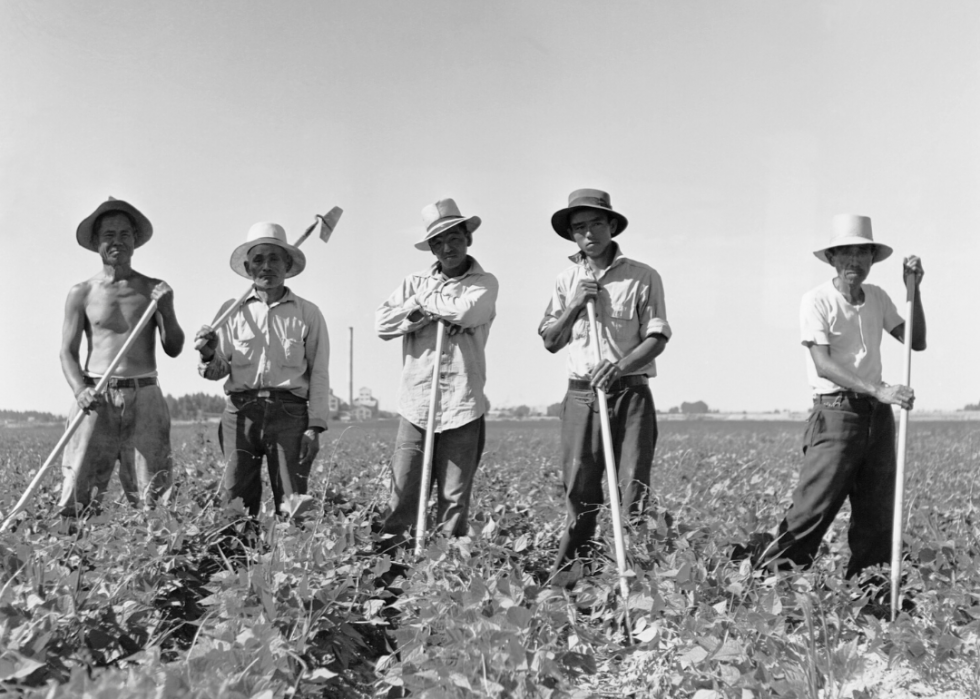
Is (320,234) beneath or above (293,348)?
above

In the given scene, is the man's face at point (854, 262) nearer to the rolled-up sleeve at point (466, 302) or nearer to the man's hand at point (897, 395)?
the man's hand at point (897, 395)

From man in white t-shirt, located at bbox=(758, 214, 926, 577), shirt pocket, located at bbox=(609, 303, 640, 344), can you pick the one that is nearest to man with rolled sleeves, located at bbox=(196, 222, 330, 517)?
shirt pocket, located at bbox=(609, 303, 640, 344)

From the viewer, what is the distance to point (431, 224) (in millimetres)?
4109

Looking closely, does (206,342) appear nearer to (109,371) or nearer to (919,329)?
(109,371)

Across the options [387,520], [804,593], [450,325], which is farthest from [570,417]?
[804,593]

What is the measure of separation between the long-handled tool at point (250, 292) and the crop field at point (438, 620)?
0.30 feet

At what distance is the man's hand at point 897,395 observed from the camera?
3576 mm

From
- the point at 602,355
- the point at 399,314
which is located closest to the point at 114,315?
the point at 399,314

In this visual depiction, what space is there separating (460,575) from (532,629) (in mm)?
640

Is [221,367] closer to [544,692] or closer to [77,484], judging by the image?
[77,484]

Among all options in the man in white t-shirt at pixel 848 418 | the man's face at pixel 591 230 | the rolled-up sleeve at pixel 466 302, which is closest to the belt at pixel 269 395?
the rolled-up sleeve at pixel 466 302

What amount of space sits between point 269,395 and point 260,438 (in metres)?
0.22

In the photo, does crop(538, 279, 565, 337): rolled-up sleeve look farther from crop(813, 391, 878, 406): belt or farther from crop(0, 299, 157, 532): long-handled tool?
crop(0, 299, 157, 532): long-handled tool

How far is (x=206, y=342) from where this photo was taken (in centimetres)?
407
